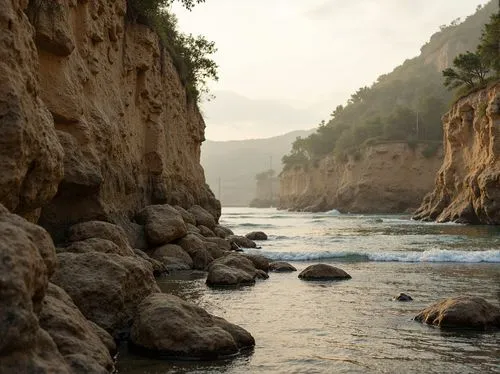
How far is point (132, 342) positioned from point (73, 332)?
6.30 feet

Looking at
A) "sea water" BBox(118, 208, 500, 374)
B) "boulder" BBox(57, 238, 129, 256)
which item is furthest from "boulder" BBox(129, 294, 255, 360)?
"boulder" BBox(57, 238, 129, 256)

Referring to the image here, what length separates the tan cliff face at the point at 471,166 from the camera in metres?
42.7

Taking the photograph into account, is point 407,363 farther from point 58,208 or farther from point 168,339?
point 58,208

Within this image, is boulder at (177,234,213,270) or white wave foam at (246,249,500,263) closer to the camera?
boulder at (177,234,213,270)

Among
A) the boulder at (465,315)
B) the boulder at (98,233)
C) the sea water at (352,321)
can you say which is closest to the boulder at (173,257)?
the sea water at (352,321)

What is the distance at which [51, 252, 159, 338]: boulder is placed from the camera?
7.92 meters

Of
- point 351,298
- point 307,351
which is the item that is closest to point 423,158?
point 351,298

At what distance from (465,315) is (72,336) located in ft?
21.3

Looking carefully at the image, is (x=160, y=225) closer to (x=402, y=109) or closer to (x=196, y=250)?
(x=196, y=250)

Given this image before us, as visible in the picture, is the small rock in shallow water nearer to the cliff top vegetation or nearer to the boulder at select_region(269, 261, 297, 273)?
the boulder at select_region(269, 261, 297, 273)

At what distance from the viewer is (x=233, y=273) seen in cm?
1455

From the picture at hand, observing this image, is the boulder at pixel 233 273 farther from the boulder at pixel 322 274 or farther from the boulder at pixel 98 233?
the boulder at pixel 98 233

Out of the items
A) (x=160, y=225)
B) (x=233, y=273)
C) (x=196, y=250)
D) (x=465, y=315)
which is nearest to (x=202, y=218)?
(x=196, y=250)

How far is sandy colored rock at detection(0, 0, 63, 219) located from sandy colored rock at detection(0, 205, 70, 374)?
7.46 ft
